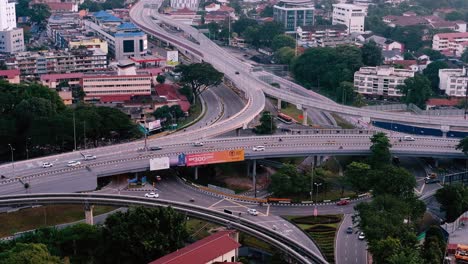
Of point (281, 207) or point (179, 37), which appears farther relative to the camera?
point (179, 37)

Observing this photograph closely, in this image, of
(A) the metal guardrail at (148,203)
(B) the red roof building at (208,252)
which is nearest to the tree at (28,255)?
(B) the red roof building at (208,252)

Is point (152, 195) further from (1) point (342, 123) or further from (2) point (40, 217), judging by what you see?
(1) point (342, 123)

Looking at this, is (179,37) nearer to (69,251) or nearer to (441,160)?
(441,160)

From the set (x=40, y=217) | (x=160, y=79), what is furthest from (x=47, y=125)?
(x=160, y=79)

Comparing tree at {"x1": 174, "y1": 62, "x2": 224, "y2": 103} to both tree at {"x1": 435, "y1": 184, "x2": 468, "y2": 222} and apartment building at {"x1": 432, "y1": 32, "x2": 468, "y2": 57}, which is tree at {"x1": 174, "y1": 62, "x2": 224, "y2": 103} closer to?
tree at {"x1": 435, "y1": 184, "x2": 468, "y2": 222}

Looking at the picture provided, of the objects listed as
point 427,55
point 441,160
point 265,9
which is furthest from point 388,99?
point 265,9

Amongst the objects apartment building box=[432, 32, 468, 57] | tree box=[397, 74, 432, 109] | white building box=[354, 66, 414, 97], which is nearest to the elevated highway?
white building box=[354, 66, 414, 97]
